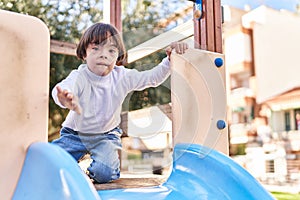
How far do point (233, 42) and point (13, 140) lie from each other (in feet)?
16.3

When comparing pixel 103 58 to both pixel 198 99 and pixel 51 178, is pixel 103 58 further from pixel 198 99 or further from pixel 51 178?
pixel 51 178

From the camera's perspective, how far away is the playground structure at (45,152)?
62cm

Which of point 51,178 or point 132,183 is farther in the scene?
point 132,183

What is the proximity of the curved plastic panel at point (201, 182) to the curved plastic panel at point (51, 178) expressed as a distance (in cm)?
23

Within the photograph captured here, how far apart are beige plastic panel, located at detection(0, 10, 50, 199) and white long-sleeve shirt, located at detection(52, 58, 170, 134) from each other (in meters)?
0.20

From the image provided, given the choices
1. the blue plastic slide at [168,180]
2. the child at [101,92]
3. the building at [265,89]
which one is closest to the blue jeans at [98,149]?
the child at [101,92]

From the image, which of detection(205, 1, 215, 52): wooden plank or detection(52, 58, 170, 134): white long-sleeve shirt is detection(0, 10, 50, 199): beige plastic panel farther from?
detection(205, 1, 215, 52): wooden plank

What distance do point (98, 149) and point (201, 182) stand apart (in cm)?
32

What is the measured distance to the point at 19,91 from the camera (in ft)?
2.23

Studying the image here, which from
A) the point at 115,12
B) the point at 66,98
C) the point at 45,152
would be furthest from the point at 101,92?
the point at 115,12

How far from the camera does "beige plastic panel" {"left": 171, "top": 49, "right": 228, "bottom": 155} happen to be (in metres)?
1.08

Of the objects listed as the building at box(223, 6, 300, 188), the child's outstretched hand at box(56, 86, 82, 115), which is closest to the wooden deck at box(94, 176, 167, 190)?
the child's outstretched hand at box(56, 86, 82, 115)

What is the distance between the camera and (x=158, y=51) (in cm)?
108

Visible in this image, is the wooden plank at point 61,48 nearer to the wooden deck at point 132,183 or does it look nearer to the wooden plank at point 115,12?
the wooden plank at point 115,12
